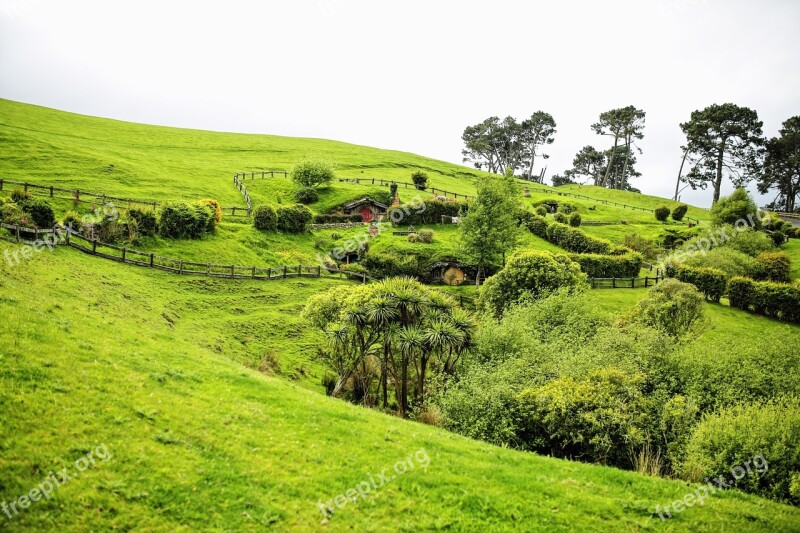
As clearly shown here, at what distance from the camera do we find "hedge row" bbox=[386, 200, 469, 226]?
67125 millimetres

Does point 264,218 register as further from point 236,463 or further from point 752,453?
point 752,453

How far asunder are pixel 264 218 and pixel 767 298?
52652 mm

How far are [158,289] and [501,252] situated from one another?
114 ft

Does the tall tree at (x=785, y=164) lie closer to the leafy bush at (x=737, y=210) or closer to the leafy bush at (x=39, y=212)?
the leafy bush at (x=737, y=210)

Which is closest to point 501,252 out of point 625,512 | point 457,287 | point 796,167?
point 457,287

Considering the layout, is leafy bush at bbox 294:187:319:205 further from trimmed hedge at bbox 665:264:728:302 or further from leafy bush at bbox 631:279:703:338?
trimmed hedge at bbox 665:264:728:302

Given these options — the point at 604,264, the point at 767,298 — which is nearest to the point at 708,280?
the point at 767,298

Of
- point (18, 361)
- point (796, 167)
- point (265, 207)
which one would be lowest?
point (18, 361)

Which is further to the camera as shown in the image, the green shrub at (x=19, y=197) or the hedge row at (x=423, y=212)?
the hedge row at (x=423, y=212)

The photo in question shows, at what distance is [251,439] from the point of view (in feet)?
39.8

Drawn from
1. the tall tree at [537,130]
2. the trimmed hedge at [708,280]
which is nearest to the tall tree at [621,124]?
the tall tree at [537,130]

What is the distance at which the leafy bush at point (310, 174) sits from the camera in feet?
241

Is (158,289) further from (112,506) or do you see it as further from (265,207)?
(112,506)

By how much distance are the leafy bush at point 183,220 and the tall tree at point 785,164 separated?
103131mm
